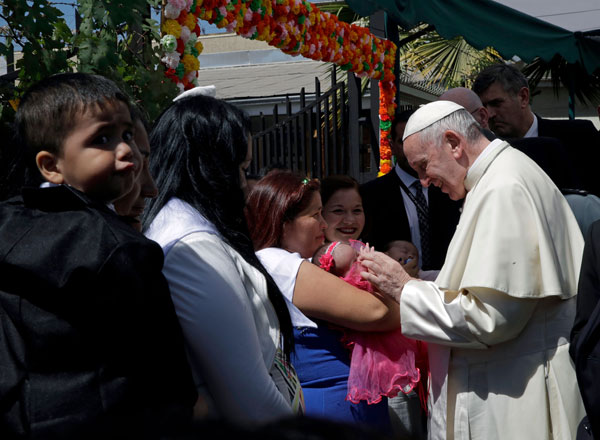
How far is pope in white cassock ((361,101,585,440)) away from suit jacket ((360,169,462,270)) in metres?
1.53

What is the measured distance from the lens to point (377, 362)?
2639 mm

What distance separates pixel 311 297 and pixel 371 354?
13.6 inches

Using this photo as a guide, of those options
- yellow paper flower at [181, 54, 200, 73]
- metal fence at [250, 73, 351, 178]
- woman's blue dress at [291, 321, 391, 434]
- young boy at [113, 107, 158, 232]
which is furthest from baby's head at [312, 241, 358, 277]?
metal fence at [250, 73, 351, 178]

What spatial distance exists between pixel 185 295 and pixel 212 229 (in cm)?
24

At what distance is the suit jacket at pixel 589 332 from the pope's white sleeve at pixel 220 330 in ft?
3.45

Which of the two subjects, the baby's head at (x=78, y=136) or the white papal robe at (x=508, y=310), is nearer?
the baby's head at (x=78, y=136)

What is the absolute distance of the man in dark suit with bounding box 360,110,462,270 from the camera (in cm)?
421

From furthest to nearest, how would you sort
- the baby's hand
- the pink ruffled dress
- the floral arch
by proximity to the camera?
1. the floral arch
2. the baby's hand
3. the pink ruffled dress

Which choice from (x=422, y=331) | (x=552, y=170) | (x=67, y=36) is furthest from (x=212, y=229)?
(x=552, y=170)

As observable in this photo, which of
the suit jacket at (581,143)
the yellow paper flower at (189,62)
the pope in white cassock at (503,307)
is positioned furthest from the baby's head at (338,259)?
the suit jacket at (581,143)

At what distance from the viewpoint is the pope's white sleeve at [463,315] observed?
2.45m

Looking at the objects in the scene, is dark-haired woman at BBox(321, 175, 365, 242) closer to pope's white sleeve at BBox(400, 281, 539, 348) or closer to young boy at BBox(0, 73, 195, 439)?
pope's white sleeve at BBox(400, 281, 539, 348)

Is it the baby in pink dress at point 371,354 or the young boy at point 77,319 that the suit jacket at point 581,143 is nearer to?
the baby in pink dress at point 371,354

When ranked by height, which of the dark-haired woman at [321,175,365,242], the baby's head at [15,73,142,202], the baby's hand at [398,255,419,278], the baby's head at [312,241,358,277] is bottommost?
the baby's hand at [398,255,419,278]
